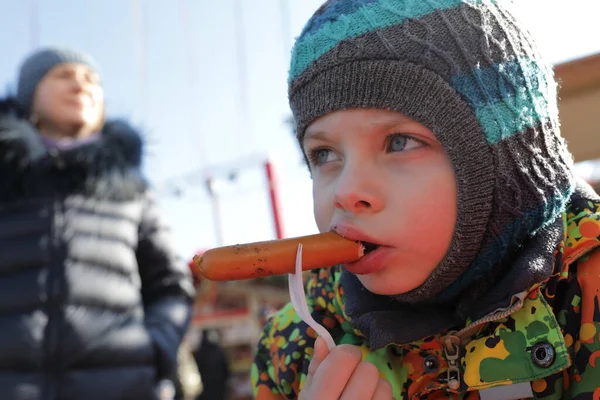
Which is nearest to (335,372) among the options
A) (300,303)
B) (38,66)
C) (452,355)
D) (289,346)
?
(300,303)

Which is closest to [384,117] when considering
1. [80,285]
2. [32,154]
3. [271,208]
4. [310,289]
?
[310,289]

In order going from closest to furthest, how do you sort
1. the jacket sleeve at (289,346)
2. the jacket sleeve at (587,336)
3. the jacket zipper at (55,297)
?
the jacket sleeve at (587,336)
the jacket sleeve at (289,346)
the jacket zipper at (55,297)

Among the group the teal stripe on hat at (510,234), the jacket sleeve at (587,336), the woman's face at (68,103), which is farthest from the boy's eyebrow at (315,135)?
the woman's face at (68,103)

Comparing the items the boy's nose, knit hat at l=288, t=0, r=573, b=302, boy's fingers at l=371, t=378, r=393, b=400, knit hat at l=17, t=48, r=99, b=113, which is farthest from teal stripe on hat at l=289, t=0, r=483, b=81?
knit hat at l=17, t=48, r=99, b=113

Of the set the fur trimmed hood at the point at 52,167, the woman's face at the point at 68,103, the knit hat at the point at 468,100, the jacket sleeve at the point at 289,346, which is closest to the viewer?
the knit hat at the point at 468,100

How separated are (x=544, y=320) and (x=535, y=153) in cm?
29

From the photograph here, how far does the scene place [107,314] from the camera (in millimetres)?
2205

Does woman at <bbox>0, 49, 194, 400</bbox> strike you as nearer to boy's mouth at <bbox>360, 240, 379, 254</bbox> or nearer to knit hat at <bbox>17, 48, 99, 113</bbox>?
knit hat at <bbox>17, 48, 99, 113</bbox>

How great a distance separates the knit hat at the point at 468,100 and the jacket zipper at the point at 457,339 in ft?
0.26

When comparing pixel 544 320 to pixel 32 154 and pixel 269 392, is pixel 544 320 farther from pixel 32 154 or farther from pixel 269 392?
pixel 32 154

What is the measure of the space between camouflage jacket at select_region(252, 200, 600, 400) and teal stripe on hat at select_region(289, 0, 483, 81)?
47 cm

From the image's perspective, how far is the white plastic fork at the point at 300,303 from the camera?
1.10 metres

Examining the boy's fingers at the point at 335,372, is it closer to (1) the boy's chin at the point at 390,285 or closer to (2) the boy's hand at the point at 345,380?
(2) the boy's hand at the point at 345,380

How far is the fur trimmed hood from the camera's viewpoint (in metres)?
2.30
